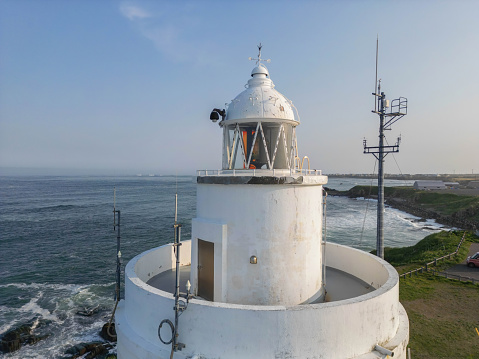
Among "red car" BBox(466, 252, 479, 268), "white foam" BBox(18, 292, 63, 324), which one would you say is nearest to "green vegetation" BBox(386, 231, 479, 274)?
"red car" BBox(466, 252, 479, 268)

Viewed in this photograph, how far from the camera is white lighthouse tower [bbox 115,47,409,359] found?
20.6 ft

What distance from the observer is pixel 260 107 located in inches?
339

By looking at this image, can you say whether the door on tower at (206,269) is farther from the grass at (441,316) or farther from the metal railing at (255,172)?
the grass at (441,316)

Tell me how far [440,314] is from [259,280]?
1252cm

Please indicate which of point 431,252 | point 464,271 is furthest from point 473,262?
point 431,252

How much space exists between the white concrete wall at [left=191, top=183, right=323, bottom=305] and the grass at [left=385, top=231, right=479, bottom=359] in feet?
26.0

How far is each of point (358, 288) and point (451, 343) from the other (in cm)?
564

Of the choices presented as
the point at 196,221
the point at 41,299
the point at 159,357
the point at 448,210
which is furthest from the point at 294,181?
→ the point at 448,210

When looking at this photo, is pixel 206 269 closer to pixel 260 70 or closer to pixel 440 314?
pixel 260 70

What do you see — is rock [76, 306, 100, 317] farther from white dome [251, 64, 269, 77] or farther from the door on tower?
white dome [251, 64, 269, 77]

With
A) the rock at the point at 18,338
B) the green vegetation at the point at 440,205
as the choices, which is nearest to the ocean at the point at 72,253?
the rock at the point at 18,338

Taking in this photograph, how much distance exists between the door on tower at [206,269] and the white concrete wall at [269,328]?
1782 mm

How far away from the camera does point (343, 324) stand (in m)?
6.51

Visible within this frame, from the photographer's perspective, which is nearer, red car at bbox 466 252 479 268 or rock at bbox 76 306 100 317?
rock at bbox 76 306 100 317
